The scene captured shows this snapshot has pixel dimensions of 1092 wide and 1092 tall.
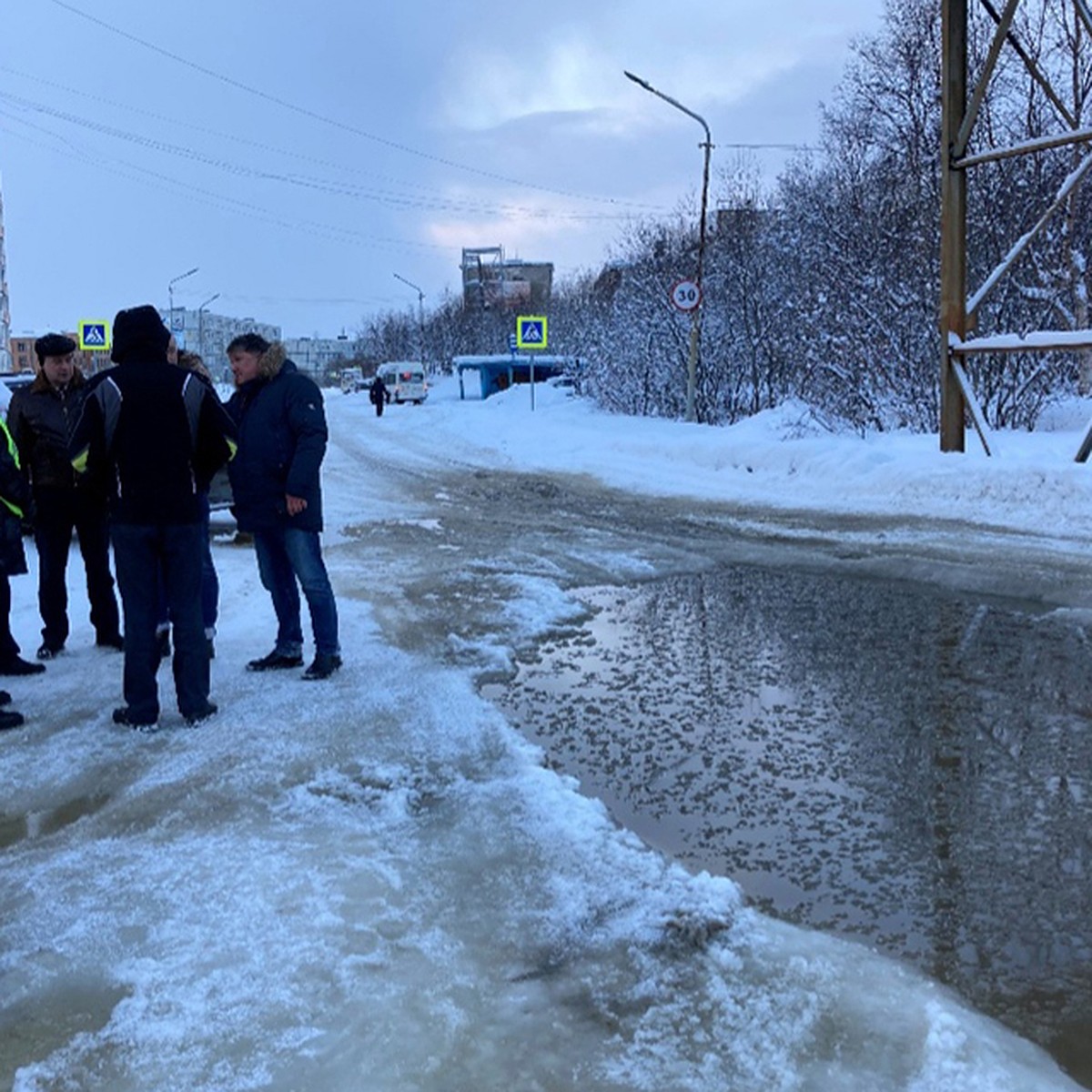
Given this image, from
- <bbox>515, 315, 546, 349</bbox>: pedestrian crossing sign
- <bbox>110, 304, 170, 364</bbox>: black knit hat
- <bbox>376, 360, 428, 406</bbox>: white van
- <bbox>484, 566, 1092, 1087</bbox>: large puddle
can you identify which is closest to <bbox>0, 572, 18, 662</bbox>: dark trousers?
<bbox>110, 304, 170, 364</bbox>: black knit hat

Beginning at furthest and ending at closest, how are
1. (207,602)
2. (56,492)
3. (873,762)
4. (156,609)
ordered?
1. (56,492)
2. (207,602)
3. (156,609)
4. (873,762)

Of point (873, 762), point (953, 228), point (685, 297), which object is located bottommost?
point (873, 762)

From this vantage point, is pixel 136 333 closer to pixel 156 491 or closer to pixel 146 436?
pixel 146 436

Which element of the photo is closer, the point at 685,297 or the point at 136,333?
the point at 136,333

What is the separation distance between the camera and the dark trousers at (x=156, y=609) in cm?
503

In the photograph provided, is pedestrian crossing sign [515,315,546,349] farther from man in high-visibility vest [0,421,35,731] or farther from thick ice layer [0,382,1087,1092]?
thick ice layer [0,382,1087,1092]

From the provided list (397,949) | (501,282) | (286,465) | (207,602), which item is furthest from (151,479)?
(501,282)

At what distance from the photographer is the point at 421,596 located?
25.8ft

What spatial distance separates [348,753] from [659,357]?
2601 cm

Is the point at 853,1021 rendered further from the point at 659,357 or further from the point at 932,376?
the point at 659,357

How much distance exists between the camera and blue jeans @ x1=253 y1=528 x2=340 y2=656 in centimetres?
588

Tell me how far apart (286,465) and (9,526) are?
1.49 m

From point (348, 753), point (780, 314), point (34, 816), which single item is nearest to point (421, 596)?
point (348, 753)

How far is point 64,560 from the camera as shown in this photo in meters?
6.59
